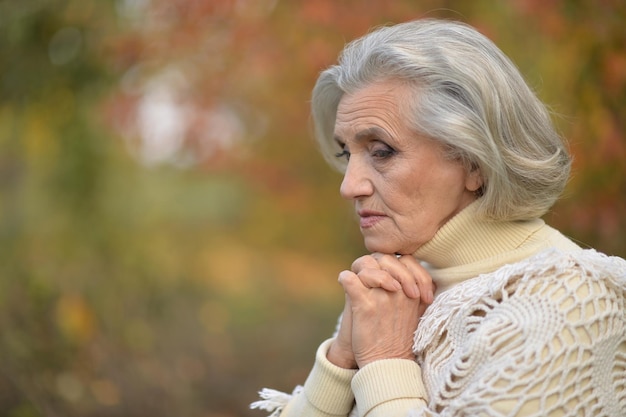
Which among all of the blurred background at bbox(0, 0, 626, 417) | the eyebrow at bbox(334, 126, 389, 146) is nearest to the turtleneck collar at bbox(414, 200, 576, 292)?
the eyebrow at bbox(334, 126, 389, 146)

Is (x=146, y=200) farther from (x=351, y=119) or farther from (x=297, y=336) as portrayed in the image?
(x=351, y=119)

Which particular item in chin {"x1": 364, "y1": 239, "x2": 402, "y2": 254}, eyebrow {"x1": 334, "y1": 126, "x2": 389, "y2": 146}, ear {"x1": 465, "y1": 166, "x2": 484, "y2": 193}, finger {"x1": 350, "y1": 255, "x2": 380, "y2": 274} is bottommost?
finger {"x1": 350, "y1": 255, "x2": 380, "y2": 274}

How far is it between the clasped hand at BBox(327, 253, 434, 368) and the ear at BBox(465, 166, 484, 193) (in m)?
0.26

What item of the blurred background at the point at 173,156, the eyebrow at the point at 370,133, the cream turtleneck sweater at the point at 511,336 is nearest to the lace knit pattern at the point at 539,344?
the cream turtleneck sweater at the point at 511,336

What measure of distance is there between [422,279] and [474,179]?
297mm

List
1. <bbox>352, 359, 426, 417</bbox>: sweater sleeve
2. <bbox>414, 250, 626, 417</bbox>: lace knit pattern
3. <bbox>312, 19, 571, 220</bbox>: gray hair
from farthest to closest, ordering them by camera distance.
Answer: <bbox>312, 19, 571, 220</bbox>: gray hair, <bbox>352, 359, 426, 417</bbox>: sweater sleeve, <bbox>414, 250, 626, 417</bbox>: lace knit pattern

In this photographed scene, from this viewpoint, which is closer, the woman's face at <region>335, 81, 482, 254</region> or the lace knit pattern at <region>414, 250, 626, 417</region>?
the lace knit pattern at <region>414, 250, 626, 417</region>

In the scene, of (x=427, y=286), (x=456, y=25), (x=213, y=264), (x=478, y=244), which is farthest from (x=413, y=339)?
(x=213, y=264)

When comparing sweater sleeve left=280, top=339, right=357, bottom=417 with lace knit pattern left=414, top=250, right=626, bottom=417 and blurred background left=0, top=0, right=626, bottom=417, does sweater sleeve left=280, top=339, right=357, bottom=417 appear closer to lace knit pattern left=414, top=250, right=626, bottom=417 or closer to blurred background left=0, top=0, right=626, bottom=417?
lace knit pattern left=414, top=250, right=626, bottom=417

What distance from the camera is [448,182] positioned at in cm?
227

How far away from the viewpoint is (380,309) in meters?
2.23

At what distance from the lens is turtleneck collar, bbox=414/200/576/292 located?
2238 millimetres

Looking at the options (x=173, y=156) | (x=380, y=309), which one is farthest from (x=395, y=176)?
(x=173, y=156)

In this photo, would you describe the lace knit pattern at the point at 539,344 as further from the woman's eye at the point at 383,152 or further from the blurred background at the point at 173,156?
the blurred background at the point at 173,156
